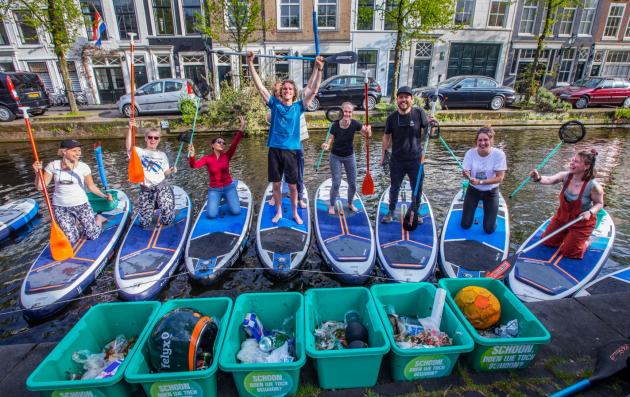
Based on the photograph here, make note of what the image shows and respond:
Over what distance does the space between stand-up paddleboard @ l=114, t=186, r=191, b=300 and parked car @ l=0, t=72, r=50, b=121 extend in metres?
13.3

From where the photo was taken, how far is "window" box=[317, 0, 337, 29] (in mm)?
21109

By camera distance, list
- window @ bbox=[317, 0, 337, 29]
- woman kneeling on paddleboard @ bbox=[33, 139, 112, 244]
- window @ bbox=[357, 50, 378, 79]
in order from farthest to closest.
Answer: window @ bbox=[357, 50, 378, 79]
window @ bbox=[317, 0, 337, 29]
woman kneeling on paddleboard @ bbox=[33, 139, 112, 244]

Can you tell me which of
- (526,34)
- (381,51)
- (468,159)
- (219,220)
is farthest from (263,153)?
(526,34)

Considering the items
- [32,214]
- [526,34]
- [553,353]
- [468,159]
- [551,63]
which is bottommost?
[32,214]

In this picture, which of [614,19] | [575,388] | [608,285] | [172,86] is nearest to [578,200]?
[608,285]

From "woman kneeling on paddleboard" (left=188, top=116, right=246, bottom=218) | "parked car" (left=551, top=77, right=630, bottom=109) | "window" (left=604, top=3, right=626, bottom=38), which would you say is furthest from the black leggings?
"window" (left=604, top=3, right=626, bottom=38)

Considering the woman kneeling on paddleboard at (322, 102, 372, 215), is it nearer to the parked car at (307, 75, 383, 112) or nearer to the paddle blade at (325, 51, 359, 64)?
the paddle blade at (325, 51, 359, 64)

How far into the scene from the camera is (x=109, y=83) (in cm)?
2108

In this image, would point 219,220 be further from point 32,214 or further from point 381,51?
point 381,51

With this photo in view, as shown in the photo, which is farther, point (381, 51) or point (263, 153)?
Result: point (381, 51)

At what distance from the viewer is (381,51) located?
22.1m

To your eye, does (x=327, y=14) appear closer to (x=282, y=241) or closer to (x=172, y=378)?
(x=282, y=241)

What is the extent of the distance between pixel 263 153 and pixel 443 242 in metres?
8.10

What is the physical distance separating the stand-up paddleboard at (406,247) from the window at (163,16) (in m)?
21.4
